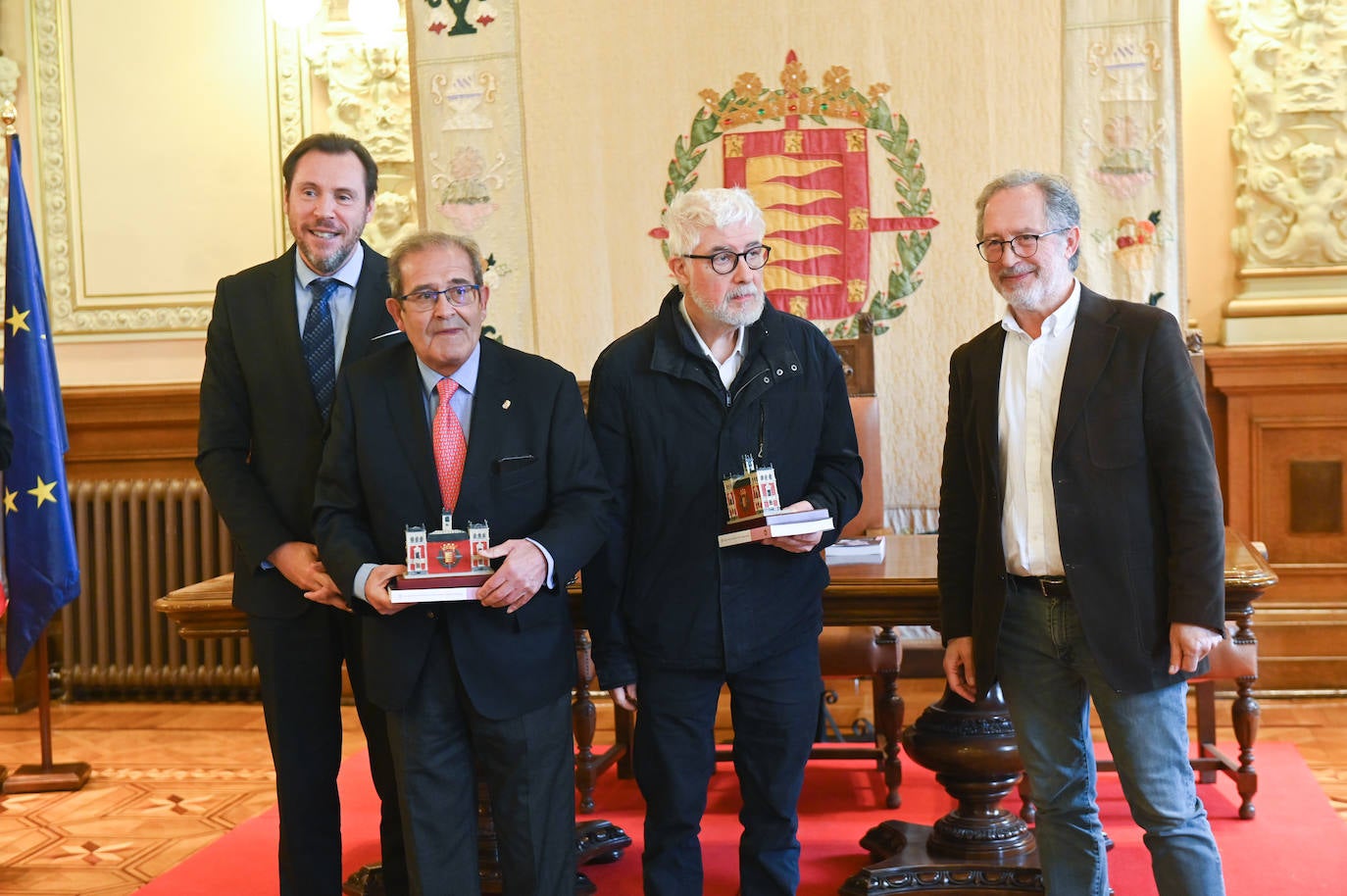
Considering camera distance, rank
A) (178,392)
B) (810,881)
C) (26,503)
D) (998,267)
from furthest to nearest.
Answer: (178,392), (26,503), (810,881), (998,267)

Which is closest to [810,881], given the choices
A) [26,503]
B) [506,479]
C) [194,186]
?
[506,479]

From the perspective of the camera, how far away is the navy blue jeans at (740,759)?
2607 millimetres

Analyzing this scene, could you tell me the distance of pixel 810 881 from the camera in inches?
134

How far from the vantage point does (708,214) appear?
8.33ft

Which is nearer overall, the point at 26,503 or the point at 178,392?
the point at 26,503

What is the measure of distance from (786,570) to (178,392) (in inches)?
154

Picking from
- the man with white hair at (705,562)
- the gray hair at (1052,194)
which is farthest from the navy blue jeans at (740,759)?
the gray hair at (1052,194)

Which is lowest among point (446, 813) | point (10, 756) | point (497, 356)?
point (10, 756)

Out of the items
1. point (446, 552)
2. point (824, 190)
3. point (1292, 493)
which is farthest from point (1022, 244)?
point (1292, 493)

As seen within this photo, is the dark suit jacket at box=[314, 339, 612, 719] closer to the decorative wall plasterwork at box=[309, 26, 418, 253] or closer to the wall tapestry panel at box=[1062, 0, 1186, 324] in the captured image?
the wall tapestry panel at box=[1062, 0, 1186, 324]

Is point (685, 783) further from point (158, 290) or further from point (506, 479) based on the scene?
point (158, 290)

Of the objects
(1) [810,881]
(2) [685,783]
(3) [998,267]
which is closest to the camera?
(3) [998,267]

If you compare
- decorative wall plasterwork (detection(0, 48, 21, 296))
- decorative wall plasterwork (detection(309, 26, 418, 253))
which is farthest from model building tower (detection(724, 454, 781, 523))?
decorative wall plasterwork (detection(0, 48, 21, 296))

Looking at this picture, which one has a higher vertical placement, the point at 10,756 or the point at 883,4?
the point at 883,4
